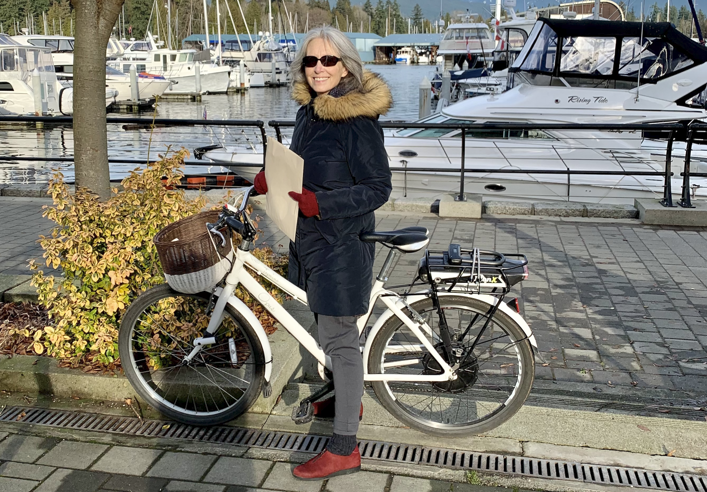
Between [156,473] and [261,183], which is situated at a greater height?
[261,183]

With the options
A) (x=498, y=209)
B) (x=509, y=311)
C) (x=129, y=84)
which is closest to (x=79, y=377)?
(x=509, y=311)

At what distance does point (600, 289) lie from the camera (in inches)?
241

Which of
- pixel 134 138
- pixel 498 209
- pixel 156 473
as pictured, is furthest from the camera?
pixel 134 138

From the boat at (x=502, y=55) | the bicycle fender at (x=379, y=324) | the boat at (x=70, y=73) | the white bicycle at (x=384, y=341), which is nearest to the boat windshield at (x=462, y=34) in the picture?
the boat at (x=502, y=55)

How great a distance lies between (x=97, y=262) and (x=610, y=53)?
1080 centimetres

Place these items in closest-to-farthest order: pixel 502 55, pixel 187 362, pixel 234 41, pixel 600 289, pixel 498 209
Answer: pixel 187 362 → pixel 600 289 → pixel 498 209 → pixel 502 55 → pixel 234 41

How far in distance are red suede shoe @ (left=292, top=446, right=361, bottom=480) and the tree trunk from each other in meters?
2.31

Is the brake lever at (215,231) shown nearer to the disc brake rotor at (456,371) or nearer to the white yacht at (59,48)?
the disc brake rotor at (456,371)

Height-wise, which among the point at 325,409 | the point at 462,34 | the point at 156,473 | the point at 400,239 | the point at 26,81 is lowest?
the point at 156,473

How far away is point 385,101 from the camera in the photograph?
315cm

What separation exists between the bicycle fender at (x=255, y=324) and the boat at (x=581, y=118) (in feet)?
26.8

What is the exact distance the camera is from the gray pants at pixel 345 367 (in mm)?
3314

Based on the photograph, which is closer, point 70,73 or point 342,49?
point 342,49

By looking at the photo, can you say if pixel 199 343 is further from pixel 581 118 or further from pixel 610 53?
pixel 610 53
